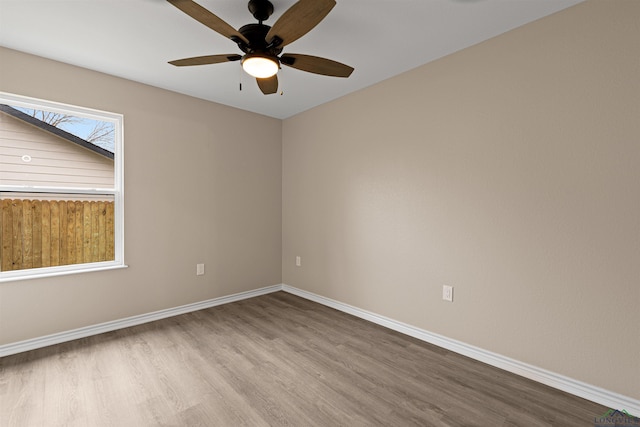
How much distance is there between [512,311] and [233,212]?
121 inches

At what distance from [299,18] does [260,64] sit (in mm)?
427

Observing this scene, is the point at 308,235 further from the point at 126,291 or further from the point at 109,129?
the point at 109,129

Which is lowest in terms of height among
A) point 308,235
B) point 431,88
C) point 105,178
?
point 308,235

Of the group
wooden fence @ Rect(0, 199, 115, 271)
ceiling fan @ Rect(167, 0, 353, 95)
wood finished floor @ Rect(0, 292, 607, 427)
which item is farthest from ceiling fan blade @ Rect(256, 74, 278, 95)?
wood finished floor @ Rect(0, 292, 607, 427)

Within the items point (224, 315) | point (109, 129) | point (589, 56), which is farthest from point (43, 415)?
point (589, 56)

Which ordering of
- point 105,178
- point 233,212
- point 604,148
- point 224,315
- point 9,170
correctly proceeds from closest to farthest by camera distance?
1. point 604,148
2. point 9,170
3. point 105,178
4. point 224,315
5. point 233,212

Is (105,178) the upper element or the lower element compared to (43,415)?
upper

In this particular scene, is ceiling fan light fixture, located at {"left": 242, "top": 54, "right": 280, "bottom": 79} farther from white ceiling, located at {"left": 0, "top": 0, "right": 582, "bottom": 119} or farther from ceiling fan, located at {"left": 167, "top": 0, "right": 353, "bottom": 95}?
white ceiling, located at {"left": 0, "top": 0, "right": 582, "bottom": 119}

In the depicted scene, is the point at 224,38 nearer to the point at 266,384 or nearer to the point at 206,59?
the point at 206,59

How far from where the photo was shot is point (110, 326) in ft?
9.58

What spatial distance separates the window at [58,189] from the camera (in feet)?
8.28

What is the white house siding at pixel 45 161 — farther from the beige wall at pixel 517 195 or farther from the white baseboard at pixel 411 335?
the beige wall at pixel 517 195

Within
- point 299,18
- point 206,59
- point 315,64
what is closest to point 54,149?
point 206,59

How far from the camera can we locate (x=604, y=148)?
183cm
